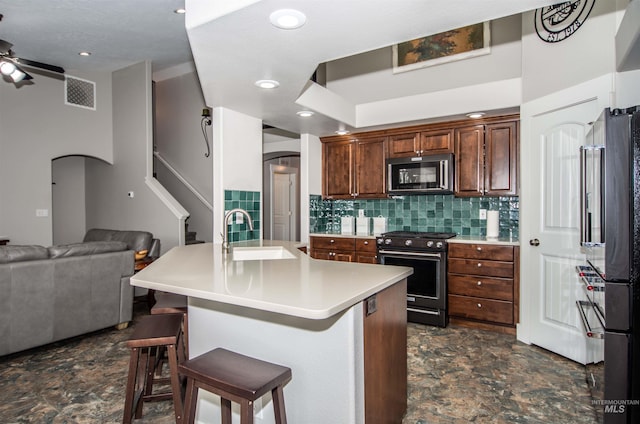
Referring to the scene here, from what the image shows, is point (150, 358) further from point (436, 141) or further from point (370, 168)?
point (436, 141)

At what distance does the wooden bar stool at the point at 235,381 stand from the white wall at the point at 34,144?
5543 millimetres

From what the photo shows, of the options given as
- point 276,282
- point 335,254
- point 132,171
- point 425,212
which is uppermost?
point 132,171

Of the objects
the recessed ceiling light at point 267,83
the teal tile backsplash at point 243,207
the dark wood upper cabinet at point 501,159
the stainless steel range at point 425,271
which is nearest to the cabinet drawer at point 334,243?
the stainless steel range at point 425,271

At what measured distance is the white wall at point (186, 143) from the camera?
252 inches

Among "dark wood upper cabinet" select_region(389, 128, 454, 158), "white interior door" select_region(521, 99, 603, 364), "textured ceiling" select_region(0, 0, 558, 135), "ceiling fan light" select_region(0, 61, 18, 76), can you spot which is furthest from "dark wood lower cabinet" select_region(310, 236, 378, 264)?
"ceiling fan light" select_region(0, 61, 18, 76)

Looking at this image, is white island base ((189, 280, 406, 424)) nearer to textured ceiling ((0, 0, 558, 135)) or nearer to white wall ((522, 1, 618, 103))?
textured ceiling ((0, 0, 558, 135))

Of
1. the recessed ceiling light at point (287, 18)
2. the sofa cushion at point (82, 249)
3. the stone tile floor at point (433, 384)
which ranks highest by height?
the recessed ceiling light at point (287, 18)

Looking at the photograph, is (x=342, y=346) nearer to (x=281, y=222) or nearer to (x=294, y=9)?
(x=294, y=9)

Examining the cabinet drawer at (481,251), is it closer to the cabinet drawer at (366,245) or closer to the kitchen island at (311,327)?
the cabinet drawer at (366,245)

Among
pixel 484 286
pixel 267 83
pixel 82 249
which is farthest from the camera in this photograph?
pixel 484 286

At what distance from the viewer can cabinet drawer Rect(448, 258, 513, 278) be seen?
3751 mm

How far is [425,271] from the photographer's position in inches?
163

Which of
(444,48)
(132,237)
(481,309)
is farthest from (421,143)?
(132,237)

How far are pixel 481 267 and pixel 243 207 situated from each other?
2611mm
